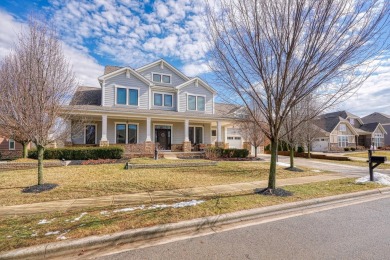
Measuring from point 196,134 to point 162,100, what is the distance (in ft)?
16.7

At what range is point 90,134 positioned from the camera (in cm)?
1902

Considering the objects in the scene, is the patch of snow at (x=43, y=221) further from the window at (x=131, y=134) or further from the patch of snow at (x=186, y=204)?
the window at (x=131, y=134)

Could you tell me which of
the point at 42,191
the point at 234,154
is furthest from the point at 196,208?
the point at 234,154

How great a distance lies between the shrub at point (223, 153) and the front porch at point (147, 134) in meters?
1.84

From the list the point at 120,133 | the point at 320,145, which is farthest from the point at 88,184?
the point at 320,145

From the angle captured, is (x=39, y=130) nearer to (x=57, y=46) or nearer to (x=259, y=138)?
(x=57, y=46)

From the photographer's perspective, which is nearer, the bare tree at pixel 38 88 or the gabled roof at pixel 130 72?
the bare tree at pixel 38 88

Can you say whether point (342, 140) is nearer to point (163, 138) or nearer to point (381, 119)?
point (381, 119)

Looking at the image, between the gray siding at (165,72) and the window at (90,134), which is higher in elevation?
the gray siding at (165,72)

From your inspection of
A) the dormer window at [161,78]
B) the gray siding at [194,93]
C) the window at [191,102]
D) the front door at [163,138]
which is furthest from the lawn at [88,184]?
the dormer window at [161,78]

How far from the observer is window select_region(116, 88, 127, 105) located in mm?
19016

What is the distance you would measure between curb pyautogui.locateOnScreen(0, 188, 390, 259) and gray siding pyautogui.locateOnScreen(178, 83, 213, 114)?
1699cm

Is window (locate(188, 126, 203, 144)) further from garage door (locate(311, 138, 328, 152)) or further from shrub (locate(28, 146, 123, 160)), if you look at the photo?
garage door (locate(311, 138, 328, 152))

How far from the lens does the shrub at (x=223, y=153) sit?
17270 millimetres
